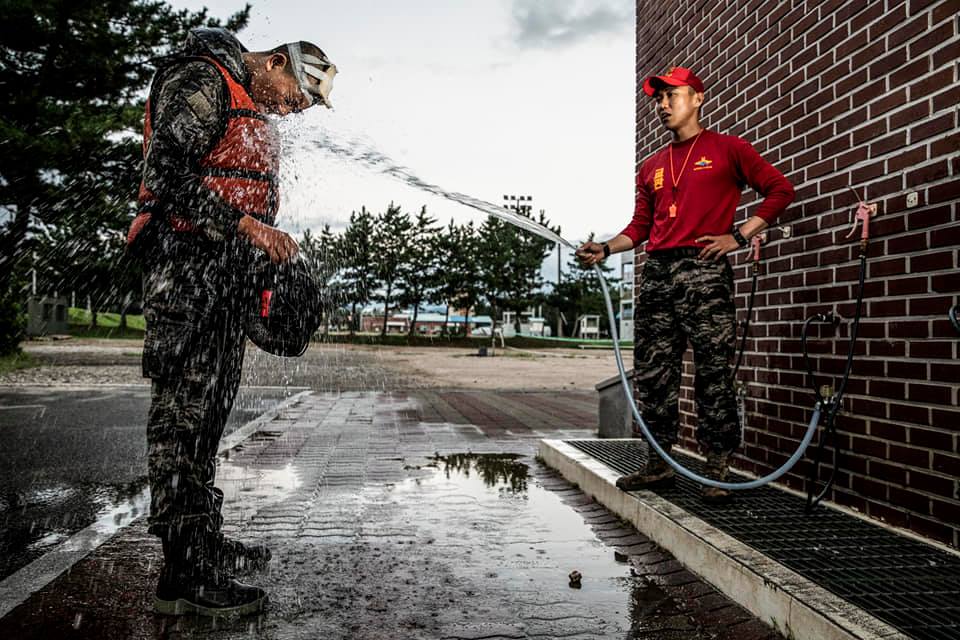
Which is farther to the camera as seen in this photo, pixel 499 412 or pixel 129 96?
pixel 129 96

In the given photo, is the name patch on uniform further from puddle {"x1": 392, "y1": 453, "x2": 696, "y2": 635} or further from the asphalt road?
the asphalt road

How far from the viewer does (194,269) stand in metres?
2.83

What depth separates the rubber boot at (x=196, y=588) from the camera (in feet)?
9.16

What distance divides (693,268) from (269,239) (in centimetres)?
229

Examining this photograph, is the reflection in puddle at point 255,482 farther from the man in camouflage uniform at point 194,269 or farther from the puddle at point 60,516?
the man in camouflage uniform at point 194,269

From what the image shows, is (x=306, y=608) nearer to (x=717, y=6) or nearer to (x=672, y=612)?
(x=672, y=612)

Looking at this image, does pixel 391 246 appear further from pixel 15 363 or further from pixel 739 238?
pixel 739 238


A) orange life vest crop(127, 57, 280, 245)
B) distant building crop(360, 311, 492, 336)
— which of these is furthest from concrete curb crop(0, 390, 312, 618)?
distant building crop(360, 311, 492, 336)

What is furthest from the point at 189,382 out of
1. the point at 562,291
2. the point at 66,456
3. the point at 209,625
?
the point at 562,291

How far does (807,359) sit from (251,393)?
10.9m

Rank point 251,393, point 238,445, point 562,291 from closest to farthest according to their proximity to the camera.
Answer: point 238,445 < point 251,393 < point 562,291

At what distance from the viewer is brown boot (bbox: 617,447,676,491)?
170 inches

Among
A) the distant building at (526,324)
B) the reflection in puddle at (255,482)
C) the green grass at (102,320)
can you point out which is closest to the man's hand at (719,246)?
the reflection in puddle at (255,482)

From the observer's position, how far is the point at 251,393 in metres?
13.4
